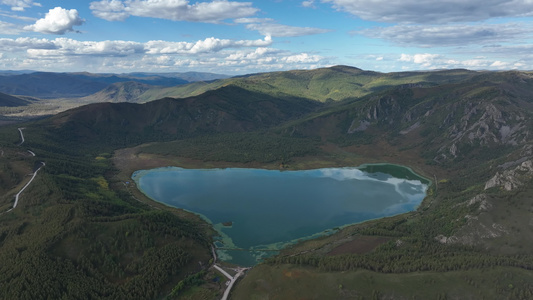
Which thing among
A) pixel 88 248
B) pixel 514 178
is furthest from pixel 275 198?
pixel 514 178

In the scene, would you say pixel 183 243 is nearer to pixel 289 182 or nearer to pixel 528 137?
pixel 289 182

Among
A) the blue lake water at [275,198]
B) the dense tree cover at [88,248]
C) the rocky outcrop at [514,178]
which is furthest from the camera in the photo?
the blue lake water at [275,198]

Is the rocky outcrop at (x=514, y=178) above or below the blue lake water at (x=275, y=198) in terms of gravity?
above

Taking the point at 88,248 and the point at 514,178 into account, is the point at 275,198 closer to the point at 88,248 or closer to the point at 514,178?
the point at 88,248

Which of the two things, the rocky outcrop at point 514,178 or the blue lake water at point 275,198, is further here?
the blue lake water at point 275,198

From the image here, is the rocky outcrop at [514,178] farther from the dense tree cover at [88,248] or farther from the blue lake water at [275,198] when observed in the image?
the dense tree cover at [88,248]

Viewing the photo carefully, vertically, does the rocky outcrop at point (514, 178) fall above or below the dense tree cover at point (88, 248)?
above

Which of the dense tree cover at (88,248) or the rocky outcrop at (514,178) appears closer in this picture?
the dense tree cover at (88,248)

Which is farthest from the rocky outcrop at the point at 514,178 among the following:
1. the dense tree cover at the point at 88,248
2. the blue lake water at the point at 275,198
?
the dense tree cover at the point at 88,248

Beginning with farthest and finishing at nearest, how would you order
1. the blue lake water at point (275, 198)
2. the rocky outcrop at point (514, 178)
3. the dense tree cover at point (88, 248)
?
the blue lake water at point (275, 198)
the rocky outcrop at point (514, 178)
the dense tree cover at point (88, 248)
